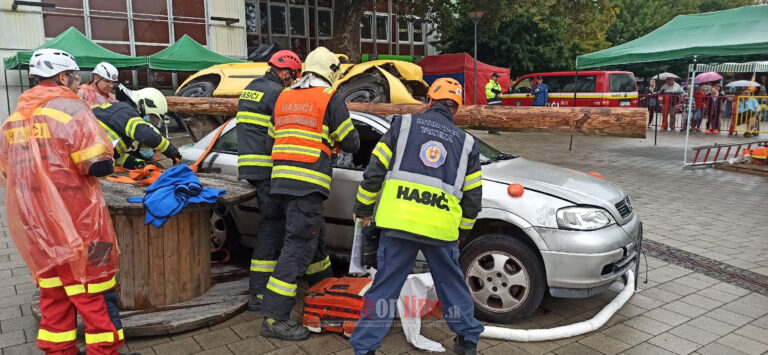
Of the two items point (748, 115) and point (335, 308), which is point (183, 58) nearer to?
point (335, 308)

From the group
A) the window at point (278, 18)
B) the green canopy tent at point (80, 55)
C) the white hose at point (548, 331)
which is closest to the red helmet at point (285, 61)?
the white hose at point (548, 331)

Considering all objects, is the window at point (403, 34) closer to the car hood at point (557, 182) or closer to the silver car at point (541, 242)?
the car hood at point (557, 182)

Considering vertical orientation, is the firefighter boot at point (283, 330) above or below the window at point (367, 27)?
below

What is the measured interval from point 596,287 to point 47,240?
3.34 m

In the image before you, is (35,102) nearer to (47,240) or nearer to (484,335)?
(47,240)

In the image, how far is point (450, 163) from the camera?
3.12m

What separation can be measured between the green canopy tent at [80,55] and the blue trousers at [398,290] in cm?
1280

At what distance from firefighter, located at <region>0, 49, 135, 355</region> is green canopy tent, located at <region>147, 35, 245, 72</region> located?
12514 millimetres

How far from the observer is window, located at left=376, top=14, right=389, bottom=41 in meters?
24.6

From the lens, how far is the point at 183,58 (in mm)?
15094

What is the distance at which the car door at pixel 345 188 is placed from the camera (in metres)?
4.31

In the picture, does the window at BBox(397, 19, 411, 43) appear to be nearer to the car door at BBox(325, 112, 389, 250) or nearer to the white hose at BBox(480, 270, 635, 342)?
the car door at BBox(325, 112, 389, 250)

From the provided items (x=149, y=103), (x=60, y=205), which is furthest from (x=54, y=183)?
(x=149, y=103)

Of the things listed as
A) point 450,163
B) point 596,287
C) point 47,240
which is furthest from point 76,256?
point 596,287
